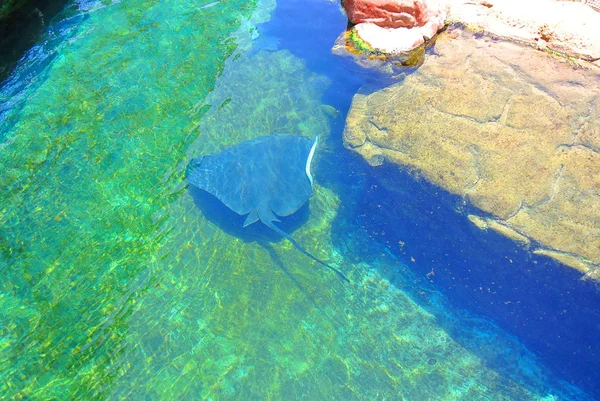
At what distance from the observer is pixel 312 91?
612 cm

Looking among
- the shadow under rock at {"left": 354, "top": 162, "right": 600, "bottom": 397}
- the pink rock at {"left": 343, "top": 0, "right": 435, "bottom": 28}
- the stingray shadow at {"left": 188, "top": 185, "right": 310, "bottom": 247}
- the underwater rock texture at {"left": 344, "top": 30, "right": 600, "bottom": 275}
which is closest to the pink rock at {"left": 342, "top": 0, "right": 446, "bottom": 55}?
the pink rock at {"left": 343, "top": 0, "right": 435, "bottom": 28}

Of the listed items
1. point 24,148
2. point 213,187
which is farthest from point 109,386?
point 24,148

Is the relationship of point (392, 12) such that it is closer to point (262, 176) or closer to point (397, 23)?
point (397, 23)

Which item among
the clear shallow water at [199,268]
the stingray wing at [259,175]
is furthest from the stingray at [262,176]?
the clear shallow water at [199,268]

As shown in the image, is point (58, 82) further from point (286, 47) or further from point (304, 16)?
point (304, 16)

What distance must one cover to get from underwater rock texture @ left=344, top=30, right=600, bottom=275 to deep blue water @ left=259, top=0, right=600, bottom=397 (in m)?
0.21

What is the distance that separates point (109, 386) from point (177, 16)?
6278mm

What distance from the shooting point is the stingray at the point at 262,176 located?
15.5 ft

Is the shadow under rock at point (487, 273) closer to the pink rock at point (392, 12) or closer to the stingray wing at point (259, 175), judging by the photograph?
the stingray wing at point (259, 175)

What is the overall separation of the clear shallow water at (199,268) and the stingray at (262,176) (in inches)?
13.1

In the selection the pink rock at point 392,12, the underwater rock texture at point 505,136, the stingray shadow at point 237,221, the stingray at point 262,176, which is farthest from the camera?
the pink rock at point 392,12

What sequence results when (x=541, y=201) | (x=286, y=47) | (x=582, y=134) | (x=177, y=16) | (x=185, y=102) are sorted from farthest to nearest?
(x=177, y=16) → (x=286, y=47) → (x=185, y=102) → (x=582, y=134) → (x=541, y=201)

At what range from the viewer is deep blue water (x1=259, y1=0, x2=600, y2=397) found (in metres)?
3.99

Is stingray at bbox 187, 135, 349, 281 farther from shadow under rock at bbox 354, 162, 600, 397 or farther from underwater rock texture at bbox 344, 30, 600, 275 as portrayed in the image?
shadow under rock at bbox 354, 162, 600, 397
